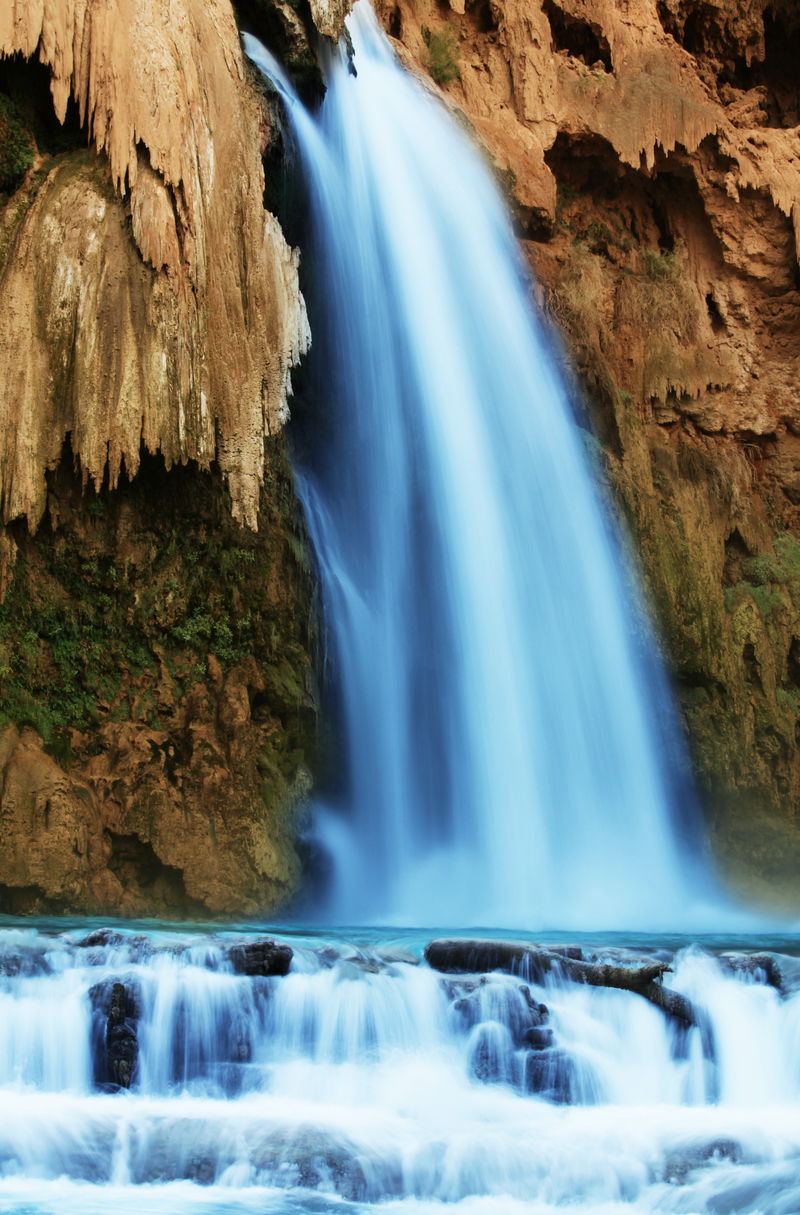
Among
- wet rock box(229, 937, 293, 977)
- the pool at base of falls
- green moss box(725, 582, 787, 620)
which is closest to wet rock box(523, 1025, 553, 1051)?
the pool at base of falls

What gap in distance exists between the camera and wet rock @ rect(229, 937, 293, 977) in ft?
24.7

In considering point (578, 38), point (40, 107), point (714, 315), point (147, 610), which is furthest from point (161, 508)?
point (578, 38)

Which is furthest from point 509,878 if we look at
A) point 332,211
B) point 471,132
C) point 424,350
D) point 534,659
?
point 471,132

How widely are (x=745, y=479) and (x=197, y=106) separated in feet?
31.9

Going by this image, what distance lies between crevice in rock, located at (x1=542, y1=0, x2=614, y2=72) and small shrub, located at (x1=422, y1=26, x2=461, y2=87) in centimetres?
193

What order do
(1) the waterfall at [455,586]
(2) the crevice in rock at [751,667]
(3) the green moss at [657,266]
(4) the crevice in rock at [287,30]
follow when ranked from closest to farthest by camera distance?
(1) the waterfall at [455,586], (4) the crevice in rock at [287,30], (2) the crevice in rock at [751,667], (3) the green moss at [657,266]

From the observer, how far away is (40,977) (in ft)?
23.7

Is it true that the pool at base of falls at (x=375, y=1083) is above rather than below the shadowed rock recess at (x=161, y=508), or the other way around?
below

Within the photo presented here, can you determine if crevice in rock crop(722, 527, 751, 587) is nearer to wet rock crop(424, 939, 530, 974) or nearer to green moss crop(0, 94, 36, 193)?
wet rock crop(424, 939, 530, 974)

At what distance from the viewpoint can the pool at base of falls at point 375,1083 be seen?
628 centimetres

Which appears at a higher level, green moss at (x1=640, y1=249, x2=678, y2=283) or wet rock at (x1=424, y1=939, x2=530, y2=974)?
green moss at (x1=640, y1=249, x2=678, y2=283)

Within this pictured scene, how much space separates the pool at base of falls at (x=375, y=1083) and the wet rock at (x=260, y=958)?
0.01 meters

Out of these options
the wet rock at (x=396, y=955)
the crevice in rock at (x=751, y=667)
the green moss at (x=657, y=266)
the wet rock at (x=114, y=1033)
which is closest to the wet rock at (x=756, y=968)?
the wet rock at (x=396, y=955)

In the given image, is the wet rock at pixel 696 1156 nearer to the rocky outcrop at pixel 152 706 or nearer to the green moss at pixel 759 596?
the rocky outcrop at pixel 152 706
